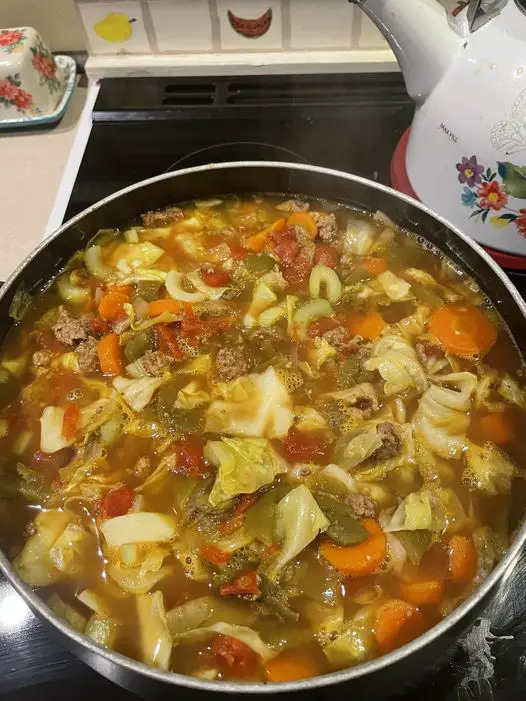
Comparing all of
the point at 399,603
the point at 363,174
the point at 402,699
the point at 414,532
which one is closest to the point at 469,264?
the point at 363,174

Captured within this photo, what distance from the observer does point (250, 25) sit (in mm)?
2506

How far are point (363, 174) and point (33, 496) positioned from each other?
1586 mm

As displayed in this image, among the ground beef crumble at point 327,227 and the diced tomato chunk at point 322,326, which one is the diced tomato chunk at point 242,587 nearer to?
the diced tomato chunk at point 322,326

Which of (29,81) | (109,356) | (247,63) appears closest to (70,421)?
(109,356)

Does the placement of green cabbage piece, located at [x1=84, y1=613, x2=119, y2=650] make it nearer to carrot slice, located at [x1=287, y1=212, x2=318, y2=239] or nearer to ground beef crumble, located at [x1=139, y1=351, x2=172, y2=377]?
ground beef crumble, located at [x1=139, y1=351, x2=172, y2=377]

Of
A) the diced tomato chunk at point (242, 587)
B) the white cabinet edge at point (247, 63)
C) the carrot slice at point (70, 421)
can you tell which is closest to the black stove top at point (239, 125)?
the white cabinet edge at point (247, 63)

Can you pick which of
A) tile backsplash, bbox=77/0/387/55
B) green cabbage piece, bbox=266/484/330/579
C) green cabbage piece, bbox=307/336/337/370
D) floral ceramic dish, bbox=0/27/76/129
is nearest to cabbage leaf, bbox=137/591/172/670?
green cabbage piece, bbox=266/484/330/579

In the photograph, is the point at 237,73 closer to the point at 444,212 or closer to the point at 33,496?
the point at 444,212

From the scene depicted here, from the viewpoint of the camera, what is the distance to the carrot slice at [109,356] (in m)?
1.82

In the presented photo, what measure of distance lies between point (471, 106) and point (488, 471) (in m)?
1.00

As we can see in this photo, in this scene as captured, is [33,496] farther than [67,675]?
Yes

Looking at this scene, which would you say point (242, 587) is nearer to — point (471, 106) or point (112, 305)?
point (112, 305)

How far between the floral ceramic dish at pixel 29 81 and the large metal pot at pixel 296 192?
0.81 metres

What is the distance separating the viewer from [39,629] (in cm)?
150
